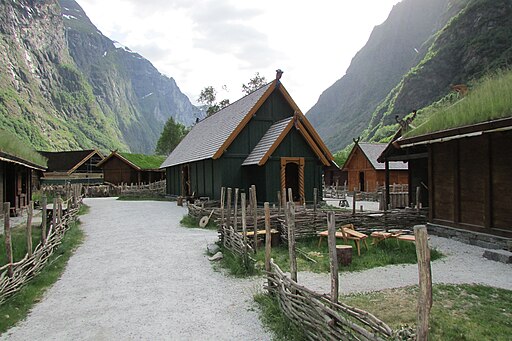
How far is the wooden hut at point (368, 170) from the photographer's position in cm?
3316

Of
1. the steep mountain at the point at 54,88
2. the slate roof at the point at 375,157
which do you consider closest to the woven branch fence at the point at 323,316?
the slate roof at the point at 375,157

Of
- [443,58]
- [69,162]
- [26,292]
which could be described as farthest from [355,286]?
[443,58]

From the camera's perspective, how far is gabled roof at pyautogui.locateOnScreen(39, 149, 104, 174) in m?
45.6

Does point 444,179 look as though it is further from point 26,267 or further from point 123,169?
point 123,169

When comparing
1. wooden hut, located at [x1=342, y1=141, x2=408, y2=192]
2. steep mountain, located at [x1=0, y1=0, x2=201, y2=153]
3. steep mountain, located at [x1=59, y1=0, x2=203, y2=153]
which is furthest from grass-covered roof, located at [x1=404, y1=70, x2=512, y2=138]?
steep mountain, located at [x1=59, y1=0, x2=203, y2=153]

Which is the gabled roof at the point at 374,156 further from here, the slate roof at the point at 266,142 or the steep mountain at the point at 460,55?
the steep mountain at the point at 460,55

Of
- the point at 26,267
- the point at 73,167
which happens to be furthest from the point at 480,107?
the point at 73,167

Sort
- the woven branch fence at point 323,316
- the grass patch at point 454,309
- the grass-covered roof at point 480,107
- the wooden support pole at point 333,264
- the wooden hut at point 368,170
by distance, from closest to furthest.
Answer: the woven branch fence at point 323,316, the wooden support pole at point 333,264, the grass patch at point 454,309, the grass-covered roof at point 480,107, the wooden hut at point 368,170

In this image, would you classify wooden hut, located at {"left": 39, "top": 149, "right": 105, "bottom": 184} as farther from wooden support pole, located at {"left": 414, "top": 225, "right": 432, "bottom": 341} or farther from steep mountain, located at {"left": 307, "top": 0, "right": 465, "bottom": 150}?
steep mountain, located at {"left": 307, "top": 0, "right": 465, "bottom": 150}

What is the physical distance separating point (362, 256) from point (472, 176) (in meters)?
4.41

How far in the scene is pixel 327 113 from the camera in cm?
14962

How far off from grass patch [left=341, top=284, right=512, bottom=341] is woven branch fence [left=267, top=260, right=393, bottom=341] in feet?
2.77

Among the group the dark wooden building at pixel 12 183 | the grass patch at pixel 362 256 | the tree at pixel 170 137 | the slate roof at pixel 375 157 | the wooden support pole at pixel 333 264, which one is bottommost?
the grass patch at pixel 362 256

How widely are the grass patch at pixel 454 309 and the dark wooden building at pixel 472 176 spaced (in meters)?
3.98
